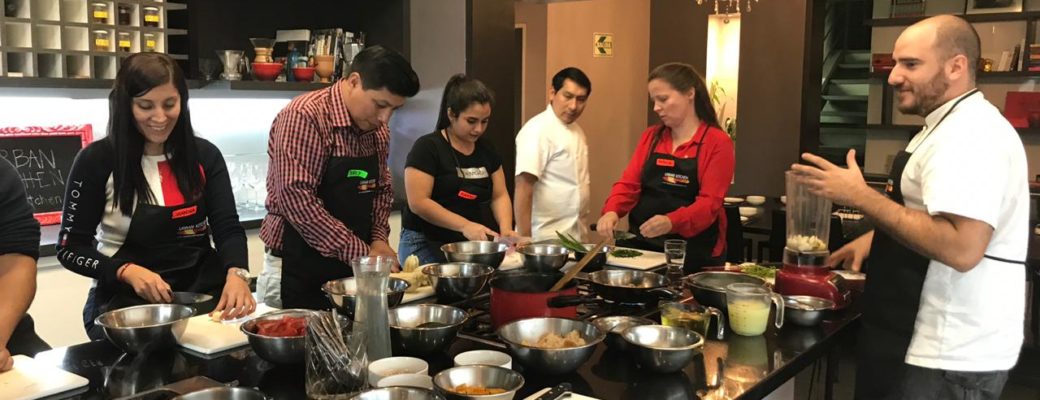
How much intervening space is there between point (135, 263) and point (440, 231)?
4.26 ft

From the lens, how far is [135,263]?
257 centimetres

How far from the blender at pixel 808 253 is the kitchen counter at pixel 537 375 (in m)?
0.40

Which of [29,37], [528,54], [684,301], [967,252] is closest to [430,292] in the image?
[684,301]

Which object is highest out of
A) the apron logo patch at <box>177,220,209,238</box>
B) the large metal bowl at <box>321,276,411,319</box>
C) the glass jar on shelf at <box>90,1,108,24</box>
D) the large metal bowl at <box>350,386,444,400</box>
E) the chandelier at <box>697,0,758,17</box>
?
the chandelier at <box>697,0,758,17</box>

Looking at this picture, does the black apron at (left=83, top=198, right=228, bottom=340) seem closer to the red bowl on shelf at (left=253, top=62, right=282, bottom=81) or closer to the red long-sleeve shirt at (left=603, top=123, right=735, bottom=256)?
the red long-sleeve shirt at (left=603, top=123, right=735, bottom=256)

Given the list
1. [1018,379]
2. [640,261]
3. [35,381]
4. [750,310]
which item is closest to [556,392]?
[750,310]

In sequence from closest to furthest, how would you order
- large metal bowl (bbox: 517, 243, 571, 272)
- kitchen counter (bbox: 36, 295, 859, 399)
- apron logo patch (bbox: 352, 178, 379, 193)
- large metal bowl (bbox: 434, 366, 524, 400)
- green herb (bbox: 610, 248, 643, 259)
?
large metal bowl (bbox: 434, 366, 524, 400) → kitchen counter (bbox: 36, 295, 859, 399) → large metal bowl (bbox: 517, 243, 571, 272) → apron logo patch (bbox: 352, 178, 379, 193) → green herb (bbox: 610, 248, 643, 259)

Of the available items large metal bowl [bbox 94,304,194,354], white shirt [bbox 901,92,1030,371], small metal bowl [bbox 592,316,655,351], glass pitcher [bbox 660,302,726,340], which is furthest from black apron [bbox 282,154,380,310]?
white shirt [bbox 901,92,1030,371]

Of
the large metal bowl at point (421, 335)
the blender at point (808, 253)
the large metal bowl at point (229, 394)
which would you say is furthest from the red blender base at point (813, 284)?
the large metal bowl at point (229, 394)

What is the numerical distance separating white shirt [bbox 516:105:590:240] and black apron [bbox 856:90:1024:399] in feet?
6.17

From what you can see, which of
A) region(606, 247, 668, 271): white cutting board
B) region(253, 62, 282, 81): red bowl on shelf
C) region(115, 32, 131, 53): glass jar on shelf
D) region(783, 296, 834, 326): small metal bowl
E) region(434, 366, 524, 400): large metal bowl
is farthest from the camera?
region(253, 62, 282, 81): red bowl on shelf

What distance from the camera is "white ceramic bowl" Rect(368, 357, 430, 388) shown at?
1.78 metres

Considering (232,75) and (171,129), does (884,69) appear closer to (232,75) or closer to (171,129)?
(232,75)

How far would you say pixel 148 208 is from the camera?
101 inches
